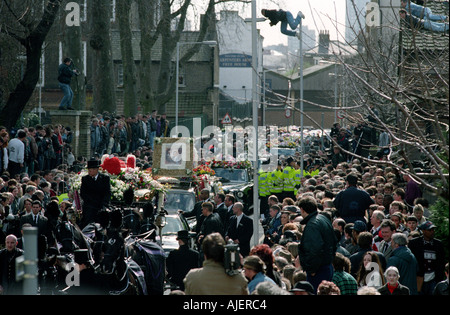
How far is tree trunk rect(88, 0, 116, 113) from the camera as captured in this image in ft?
108

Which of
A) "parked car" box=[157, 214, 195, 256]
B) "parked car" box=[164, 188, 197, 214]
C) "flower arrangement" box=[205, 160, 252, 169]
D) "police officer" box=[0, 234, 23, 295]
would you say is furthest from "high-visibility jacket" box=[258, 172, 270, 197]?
"police officer" box=[0, 234, 23, 295]

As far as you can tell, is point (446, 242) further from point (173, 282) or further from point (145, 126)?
point (145, 126)

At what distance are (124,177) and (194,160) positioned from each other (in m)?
6.31

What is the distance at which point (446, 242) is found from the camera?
925 centimetres

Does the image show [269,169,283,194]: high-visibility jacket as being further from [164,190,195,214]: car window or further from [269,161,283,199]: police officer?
[164,190,195,214]: car window

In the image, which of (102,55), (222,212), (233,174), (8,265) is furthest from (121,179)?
(102,55)

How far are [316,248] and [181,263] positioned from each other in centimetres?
404

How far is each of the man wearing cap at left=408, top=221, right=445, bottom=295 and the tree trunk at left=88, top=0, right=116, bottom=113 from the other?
2331 centimetres

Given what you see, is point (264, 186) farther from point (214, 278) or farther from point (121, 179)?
point (214, 278)

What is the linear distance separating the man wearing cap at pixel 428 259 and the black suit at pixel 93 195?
4967mm

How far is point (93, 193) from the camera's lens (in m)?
13.5

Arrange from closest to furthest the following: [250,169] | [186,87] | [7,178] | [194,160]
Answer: [7,178] < [194,160] < [250,169] < [186,87]
